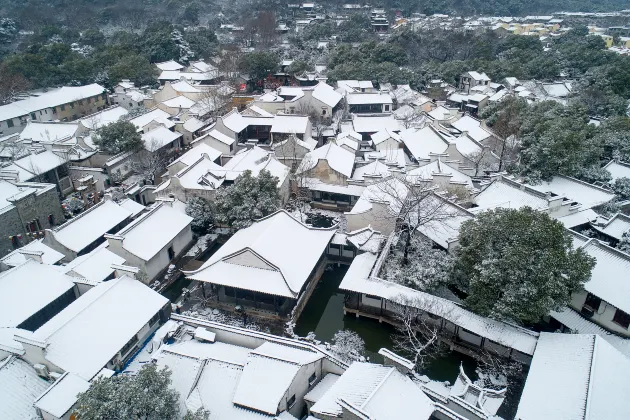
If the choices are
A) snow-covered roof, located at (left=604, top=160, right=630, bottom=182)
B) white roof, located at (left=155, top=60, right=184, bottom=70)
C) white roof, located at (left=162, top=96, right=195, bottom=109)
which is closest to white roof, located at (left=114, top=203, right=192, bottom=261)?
white roof, located at (left=162, top=96, right=195, bottom=109)

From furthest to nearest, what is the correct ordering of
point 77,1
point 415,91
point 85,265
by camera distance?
point 77,1 → point 415,91 → point 85,265

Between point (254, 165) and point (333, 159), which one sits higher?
point (333, 159)

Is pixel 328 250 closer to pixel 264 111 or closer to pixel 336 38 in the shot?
pixel 264 111

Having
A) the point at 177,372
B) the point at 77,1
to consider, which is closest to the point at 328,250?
the point at 177,372

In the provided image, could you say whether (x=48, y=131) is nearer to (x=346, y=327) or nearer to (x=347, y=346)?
(x=346, y=327)

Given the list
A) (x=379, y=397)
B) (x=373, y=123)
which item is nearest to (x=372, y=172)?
(x=373, y=123)

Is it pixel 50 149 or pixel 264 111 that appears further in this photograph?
pixel 264 111
